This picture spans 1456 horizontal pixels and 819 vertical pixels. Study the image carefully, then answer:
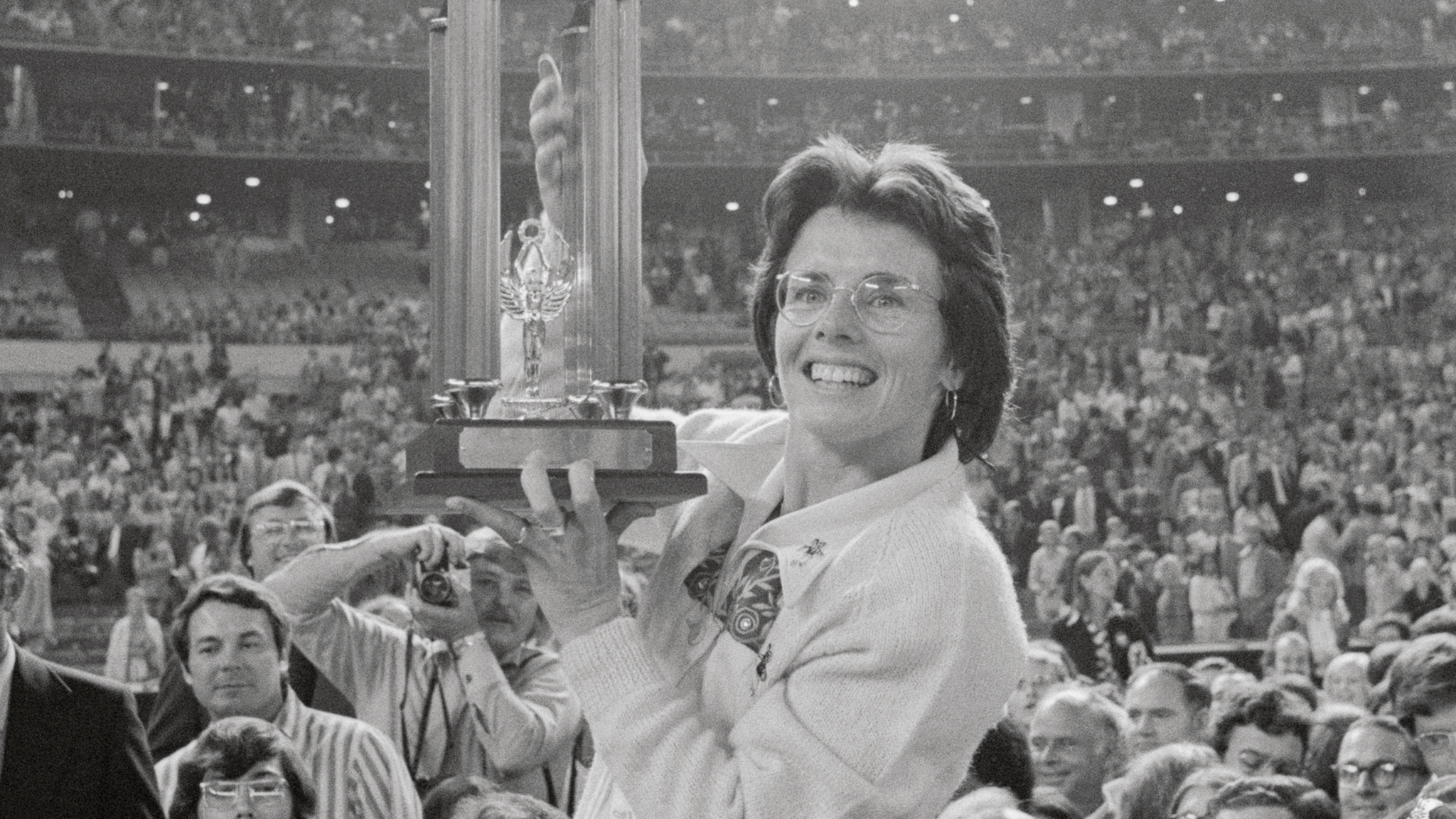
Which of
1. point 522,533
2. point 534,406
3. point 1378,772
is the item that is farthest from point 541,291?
point 1378,772

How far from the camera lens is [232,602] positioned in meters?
4.23

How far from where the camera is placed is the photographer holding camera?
15.1 ft

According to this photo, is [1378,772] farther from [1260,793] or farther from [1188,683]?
[1188,683]

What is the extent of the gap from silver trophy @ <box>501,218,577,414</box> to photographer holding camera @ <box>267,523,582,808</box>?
6.99 ft

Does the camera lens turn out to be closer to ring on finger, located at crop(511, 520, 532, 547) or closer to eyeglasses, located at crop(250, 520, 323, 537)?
eyeglasses, located at crop(250, 520, 323, 537)

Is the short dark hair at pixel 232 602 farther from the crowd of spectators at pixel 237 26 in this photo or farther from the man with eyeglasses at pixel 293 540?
the crowd of spectators at pixel 237 26

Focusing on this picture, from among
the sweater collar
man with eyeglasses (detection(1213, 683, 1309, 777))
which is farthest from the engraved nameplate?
man with eyeglasses (detection(1213, 683, 1309, 777))

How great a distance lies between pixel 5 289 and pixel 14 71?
13.7ft

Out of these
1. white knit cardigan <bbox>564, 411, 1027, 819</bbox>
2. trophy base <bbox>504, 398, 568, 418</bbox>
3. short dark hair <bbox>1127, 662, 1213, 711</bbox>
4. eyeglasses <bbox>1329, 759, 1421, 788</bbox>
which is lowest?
short dark hair <bbox>1127, 662, 1213, 711</bbox>

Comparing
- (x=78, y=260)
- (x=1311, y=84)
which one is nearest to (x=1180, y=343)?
(x=1311, y=84)

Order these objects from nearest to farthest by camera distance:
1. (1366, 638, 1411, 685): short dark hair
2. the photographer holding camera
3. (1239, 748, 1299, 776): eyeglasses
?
the photographer holding camera, (1239, 748, 1299, 776): eyeglasses, (1366, 638, 1411, 685): short dark hair

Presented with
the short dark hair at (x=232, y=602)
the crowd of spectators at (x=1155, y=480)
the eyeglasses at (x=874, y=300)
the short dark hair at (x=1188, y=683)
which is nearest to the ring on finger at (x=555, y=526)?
the eyeglasses at (x=874, y=300)

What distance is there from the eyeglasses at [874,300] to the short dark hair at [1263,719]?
364 cm

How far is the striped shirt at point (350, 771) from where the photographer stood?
4098 mm
